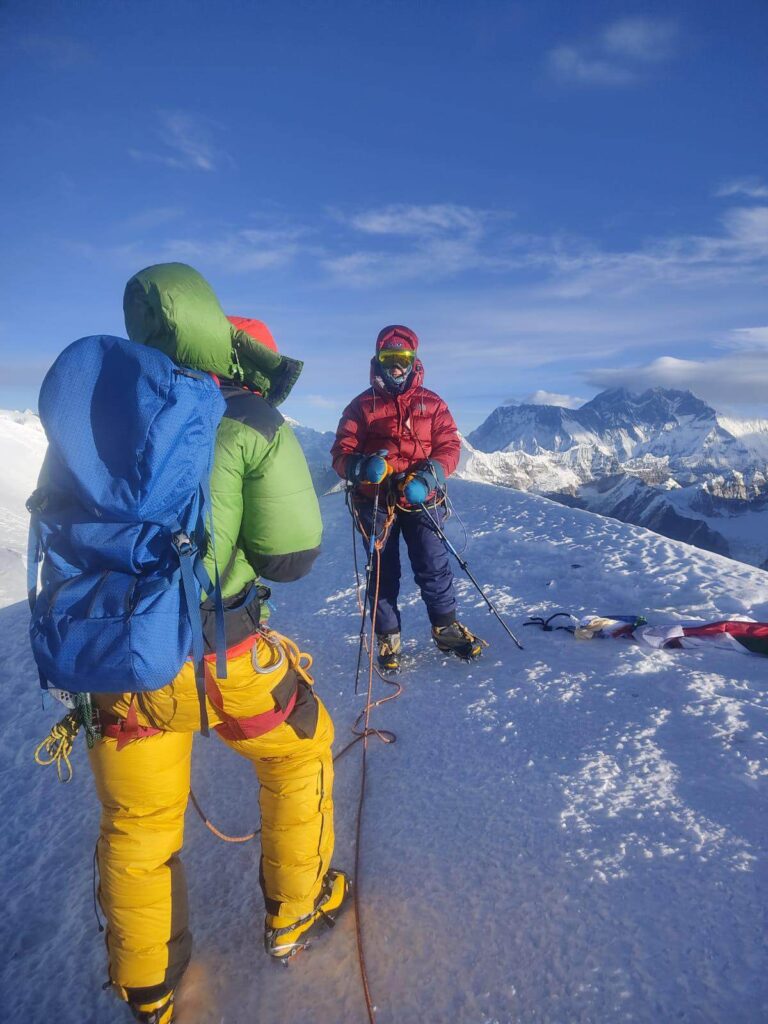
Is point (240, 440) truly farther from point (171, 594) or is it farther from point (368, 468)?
point (368, 468)

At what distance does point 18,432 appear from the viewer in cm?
5794

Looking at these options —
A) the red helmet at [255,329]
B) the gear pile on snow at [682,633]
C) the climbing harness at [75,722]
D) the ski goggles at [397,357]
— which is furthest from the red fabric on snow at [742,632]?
the climbing harness at [75,722]

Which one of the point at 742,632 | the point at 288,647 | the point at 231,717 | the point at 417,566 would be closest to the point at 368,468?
the point at 417,566

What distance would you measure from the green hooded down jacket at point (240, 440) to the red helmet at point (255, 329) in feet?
0.29

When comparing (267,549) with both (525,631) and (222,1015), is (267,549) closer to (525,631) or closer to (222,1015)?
(222,1015)

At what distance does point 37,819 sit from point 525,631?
464 centimetres

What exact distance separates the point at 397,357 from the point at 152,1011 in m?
4.70

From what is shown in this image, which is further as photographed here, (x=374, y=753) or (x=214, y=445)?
(x=374, y=753)

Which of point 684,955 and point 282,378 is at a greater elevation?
point 282,378

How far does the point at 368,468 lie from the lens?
4.77 metres

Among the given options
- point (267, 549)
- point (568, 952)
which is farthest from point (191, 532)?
point (568, 952)

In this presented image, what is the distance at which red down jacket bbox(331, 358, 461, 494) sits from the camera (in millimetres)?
5211

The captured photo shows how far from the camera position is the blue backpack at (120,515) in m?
1.96

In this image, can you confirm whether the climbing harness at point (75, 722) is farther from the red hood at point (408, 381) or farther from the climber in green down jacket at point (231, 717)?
the red hood at point (408, 381)
